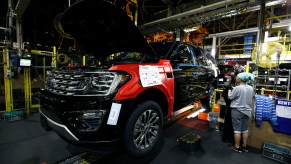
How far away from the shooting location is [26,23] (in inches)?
306

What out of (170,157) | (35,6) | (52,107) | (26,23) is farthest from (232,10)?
(26,23)

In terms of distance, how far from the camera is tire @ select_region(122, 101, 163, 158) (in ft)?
5.84

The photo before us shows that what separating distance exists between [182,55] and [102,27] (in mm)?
1603

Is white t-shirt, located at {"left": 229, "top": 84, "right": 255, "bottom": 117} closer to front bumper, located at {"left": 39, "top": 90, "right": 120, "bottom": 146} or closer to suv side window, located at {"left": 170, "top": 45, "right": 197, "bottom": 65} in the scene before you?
suv side window, located at {"left": 170, "top": 45, "right": 197, "bottom": 65}

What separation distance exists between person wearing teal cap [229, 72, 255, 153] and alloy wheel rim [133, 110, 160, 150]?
163 centimetres

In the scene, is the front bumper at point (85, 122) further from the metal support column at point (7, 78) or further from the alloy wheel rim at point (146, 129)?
the metal support column at point (7, 78)

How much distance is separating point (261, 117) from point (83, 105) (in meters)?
3.21

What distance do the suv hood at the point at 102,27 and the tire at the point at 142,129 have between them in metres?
0.94

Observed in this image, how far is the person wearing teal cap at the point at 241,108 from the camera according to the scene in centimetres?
273

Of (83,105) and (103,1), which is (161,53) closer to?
(103,1)

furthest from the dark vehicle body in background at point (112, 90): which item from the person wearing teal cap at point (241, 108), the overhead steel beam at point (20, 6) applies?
the overhead steel beam at point (20, 6)

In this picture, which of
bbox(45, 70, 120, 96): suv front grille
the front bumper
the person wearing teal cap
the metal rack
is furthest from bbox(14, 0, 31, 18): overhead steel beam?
the metal rack

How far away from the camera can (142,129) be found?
2012 mm

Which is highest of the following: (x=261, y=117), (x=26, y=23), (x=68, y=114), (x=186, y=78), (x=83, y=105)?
(x=26, y=23)
